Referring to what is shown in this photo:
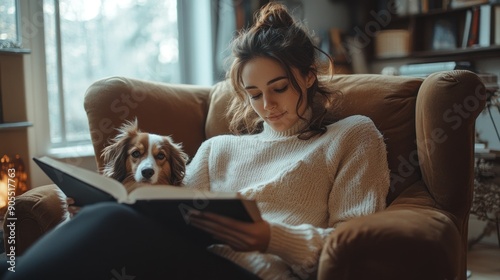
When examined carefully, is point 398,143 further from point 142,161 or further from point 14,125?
point 14,125

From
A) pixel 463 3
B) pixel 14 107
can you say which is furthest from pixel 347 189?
pixel 463 3

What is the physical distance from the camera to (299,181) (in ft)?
4.33

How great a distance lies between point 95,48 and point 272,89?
5.95ft

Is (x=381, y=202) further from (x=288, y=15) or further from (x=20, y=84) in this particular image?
(x=20, y=84)

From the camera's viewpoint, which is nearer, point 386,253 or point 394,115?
point 386,253

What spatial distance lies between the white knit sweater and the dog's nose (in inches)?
6.9

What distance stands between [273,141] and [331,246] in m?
0.53

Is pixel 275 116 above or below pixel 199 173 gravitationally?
above

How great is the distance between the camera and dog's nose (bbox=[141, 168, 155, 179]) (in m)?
1.33

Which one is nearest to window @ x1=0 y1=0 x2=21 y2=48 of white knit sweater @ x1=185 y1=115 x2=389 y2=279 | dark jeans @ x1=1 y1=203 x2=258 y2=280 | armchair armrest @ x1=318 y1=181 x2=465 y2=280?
white knit sweater @ x1=185 y1=115 x2=389 y2=279

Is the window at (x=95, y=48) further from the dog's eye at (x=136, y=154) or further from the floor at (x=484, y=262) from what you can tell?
the floor at (x=484, y=262)

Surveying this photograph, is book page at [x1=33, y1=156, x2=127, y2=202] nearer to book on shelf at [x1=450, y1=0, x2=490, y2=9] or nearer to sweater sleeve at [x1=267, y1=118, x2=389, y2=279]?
sweater sleeve at [x1=267, y1=118, x2=389, y2=279]

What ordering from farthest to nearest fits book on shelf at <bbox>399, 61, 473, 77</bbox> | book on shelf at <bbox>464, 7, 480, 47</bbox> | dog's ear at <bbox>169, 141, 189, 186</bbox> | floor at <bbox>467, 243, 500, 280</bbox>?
book on shelf at <bbox>464, 7, 480, 47</bbox> → book on shelf at <bbox>399, 61, 473, 77</bbox> → floor at <bbox>467, 243, 500, 280</bbox> → dog's ear at <bbox>169, 141, 189, 186</bbox>

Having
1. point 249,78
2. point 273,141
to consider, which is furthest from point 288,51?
point 273,141
